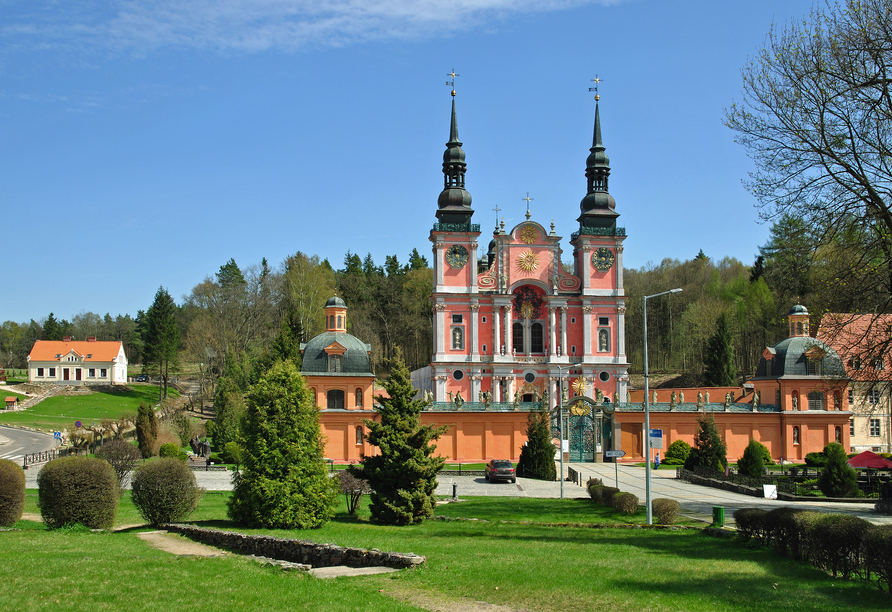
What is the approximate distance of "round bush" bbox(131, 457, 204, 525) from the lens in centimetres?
2316

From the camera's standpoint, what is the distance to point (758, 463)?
42875mm

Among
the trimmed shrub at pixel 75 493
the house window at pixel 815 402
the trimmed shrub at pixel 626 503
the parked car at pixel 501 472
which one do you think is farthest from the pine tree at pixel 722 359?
the trimmed shrub at pixel 75 493

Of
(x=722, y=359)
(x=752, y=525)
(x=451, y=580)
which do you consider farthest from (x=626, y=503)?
(x=722, y=359)

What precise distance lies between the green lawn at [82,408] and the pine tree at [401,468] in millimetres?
51371

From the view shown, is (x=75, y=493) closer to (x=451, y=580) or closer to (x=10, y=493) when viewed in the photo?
(x=10, y=493)

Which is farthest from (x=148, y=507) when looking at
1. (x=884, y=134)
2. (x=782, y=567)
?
(x=884, y=134)

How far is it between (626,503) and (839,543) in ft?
43.0

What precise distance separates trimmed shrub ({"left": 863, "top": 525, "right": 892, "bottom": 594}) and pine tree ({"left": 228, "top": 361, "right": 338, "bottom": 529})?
15.0m

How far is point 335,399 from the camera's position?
5238 centimetres

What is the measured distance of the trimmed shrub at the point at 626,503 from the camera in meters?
28.3

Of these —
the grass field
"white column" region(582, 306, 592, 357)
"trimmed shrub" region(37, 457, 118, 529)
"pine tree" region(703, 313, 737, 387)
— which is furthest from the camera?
"pine tree" region(703, 313, 737, 387)

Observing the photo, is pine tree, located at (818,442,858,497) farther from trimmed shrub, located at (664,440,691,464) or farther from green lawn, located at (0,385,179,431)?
green lawn, located at (0,385,179,431)

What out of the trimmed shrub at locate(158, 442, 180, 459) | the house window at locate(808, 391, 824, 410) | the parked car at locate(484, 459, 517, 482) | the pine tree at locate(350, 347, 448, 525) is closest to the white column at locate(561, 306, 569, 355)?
the house window at locate(808, 391, 824, 410)

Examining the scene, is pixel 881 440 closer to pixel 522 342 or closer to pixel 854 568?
pixel 522 342
